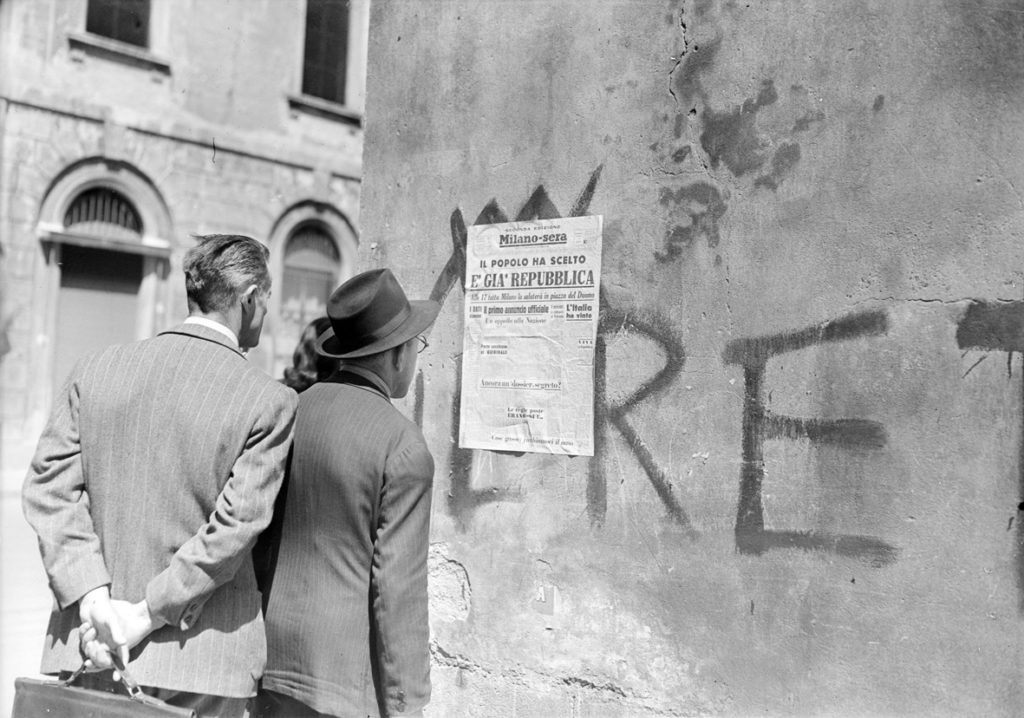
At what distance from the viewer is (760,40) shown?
307 centimetres

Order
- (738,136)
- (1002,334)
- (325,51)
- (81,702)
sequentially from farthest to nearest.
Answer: (325,51), (738,136), (1002,334), (81,702)

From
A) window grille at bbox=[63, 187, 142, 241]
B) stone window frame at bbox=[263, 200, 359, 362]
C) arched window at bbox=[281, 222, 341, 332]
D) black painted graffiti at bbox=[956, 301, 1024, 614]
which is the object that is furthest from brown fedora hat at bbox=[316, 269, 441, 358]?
arched window at bbox=[281, 222, 341, 332]

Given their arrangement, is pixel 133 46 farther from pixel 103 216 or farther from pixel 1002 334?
pixel 1002 334

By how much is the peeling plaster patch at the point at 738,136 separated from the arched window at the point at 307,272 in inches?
544

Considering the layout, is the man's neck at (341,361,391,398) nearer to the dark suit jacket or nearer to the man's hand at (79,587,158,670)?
the dark suit jacket

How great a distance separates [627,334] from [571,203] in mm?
550

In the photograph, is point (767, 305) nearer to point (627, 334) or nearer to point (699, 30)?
point (627, 334)

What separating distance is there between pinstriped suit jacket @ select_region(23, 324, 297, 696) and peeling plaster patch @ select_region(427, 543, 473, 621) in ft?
4.95

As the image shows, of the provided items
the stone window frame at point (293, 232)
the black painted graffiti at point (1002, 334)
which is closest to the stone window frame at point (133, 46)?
the stone window frame at point (293, 232)

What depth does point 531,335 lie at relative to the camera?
347cm

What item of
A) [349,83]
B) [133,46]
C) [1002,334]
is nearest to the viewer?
[1002,334]

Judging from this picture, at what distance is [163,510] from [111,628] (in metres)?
0.27

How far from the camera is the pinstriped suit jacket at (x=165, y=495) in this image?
2086 mm

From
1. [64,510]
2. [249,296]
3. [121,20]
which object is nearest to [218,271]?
[249,296]
